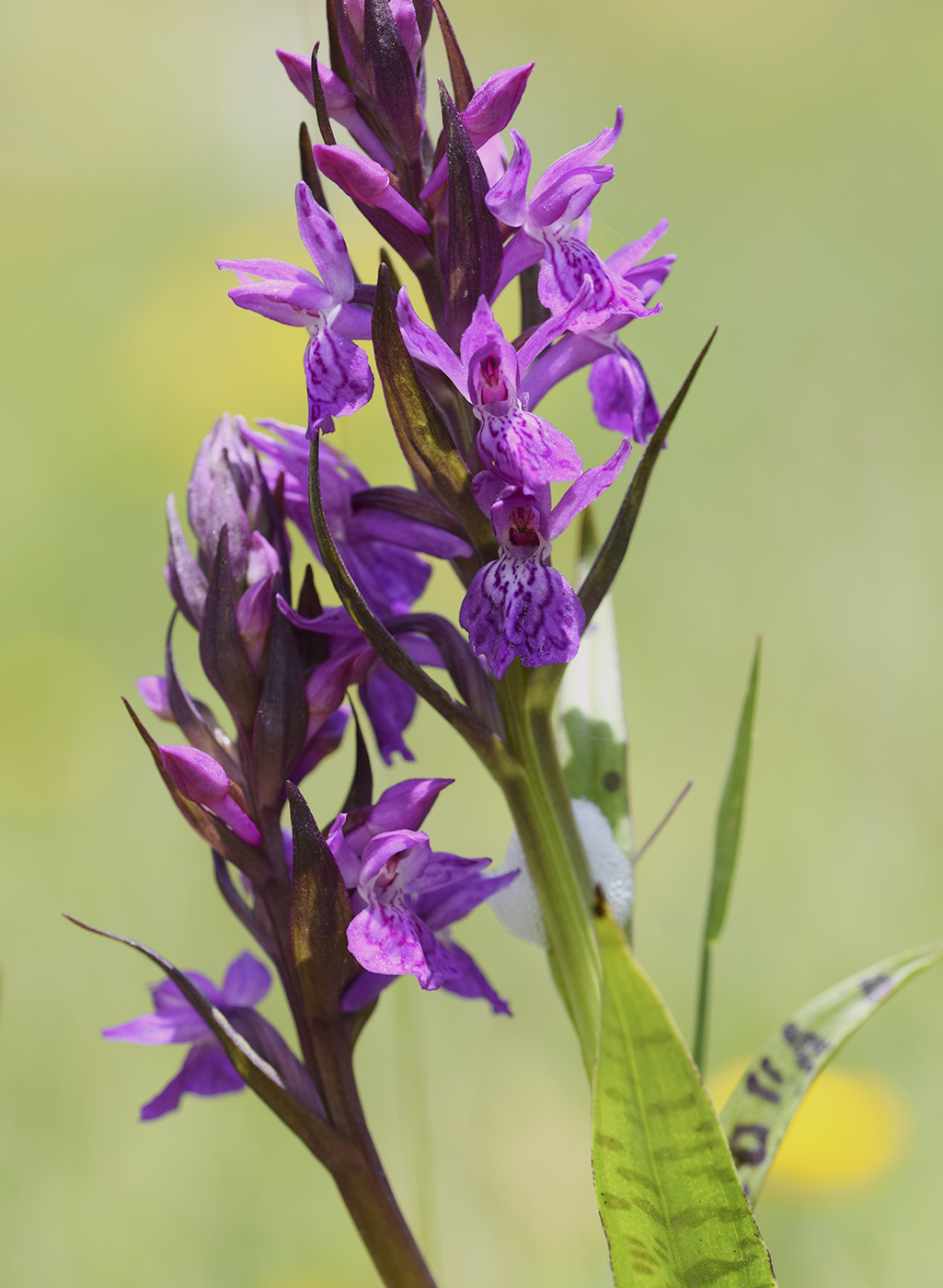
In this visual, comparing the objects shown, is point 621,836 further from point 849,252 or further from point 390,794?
point 849,252

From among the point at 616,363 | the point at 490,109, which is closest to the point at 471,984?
the point at 616,363

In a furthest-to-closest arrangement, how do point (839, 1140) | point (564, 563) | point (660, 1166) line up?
point (564, 563) → point (839, 1140) → point (660, 1166)

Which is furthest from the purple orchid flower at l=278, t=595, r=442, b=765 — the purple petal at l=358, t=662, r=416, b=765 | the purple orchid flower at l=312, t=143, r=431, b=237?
the purple orchid flower at l=312, t=143, r=431, b=237

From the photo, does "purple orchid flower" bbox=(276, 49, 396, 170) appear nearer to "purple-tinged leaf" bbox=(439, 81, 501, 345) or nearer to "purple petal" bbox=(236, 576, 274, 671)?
"purple-tinged leaf" bbox=(439, 81, 501, 345)

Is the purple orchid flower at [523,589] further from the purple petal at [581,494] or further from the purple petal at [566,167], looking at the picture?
the purple petal at [566,167]

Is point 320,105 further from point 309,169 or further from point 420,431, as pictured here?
point 420,431

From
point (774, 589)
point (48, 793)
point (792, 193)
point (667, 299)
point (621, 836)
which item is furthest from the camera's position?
point (792, 193)

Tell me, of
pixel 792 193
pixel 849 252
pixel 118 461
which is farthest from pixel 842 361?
pixel 118 461
